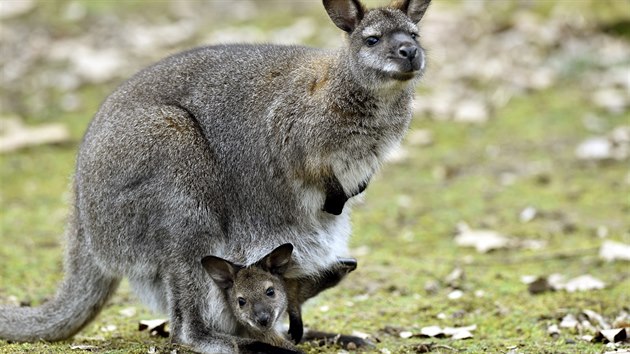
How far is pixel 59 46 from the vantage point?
1231 centimetres

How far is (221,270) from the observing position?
515 centimetres

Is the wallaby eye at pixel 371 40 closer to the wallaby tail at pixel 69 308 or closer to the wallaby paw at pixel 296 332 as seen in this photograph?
the wallaby paw at pixel 296 332

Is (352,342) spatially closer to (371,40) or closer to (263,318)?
(263,318)

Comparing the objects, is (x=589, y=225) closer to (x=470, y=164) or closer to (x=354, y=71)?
(x=470, y=164)

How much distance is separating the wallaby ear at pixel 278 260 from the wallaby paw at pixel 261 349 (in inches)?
17.4

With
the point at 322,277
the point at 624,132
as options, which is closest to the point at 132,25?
the point at 624,132

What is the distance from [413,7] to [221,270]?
5.89ft

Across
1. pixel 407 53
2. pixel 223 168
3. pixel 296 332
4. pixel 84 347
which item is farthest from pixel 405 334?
pixel 84 347

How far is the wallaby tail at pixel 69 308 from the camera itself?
→ 5.55 meters

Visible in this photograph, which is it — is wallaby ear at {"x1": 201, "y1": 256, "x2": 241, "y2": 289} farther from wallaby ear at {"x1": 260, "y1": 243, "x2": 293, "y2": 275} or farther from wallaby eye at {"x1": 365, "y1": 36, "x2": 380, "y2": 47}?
wallaby eye at {"x1": 365, "y1": 36, "x2": 380, "y2": 47}

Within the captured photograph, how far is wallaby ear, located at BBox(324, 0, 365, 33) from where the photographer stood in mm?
5438

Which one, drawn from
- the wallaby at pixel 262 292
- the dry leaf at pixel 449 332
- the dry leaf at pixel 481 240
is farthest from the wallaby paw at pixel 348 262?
the dry leaf at pixel 481 240

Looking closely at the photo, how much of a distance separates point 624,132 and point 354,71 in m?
5.46

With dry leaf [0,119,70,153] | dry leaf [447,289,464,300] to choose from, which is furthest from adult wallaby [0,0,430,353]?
dry leaf [0,119,70,153]
